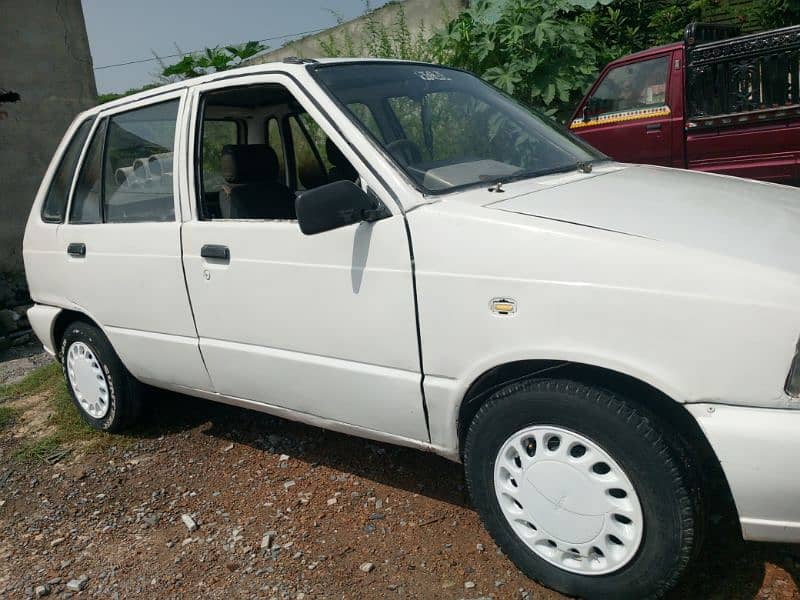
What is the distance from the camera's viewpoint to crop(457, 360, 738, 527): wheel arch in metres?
2.12

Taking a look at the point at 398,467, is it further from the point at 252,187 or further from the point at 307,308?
the point at 252,187

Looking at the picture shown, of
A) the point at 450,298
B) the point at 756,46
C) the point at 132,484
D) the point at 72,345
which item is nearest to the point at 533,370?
the point at 450,298

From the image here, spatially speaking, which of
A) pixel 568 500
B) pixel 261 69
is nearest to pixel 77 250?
pixel 261 69

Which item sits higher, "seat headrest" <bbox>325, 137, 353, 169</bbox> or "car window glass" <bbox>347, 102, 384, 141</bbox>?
"car window glass" <bbox>347, 102, 384, 141</bbox>

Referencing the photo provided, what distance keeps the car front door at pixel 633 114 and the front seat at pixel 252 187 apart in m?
4.89

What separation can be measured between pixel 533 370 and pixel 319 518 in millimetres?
1315

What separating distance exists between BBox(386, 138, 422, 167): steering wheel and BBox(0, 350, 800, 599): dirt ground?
145 centimetres

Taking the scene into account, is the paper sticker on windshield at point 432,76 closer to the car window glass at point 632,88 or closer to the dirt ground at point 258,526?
the dirt ground at point 258,526

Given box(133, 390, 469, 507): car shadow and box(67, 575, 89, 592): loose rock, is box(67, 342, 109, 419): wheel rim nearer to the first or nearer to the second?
box(133, 390, 469, 507): car shadow

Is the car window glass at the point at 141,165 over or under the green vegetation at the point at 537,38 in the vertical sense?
under

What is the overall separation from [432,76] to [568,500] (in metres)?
2.00

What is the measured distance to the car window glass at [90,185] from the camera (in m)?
3.93

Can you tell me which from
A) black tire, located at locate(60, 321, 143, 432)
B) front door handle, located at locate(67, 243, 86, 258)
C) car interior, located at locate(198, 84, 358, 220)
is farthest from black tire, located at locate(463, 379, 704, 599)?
front door handle, located at locate(67, 243, 86, 258)

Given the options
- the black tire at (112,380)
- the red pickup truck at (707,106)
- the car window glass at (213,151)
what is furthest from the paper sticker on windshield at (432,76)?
the red pickup truck at (707,106)
